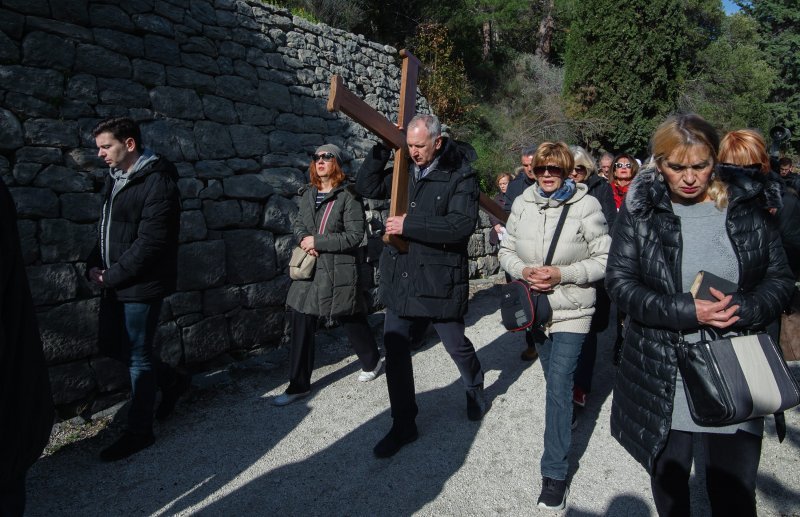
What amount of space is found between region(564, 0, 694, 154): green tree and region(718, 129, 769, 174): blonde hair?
12.5 m

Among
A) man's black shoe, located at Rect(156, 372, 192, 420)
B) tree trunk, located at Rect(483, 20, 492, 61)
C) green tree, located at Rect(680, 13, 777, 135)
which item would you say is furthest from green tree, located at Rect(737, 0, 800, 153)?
man's black shoe, located at Rect(156, 372, 192, 420)

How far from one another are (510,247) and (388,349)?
0.95m

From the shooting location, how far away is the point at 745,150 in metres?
2.83

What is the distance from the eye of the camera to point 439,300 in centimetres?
323

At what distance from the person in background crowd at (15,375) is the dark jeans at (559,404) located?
85.6 inches

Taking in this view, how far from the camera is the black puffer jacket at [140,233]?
10.4 feet

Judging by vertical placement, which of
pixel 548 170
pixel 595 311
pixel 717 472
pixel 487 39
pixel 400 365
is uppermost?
pixel 487 39

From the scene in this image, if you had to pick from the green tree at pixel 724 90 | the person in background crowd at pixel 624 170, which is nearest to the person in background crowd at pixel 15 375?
the person in background crowd at pixel 624 170

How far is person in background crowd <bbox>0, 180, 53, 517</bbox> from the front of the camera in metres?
1.73

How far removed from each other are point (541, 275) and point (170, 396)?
8.65 ft

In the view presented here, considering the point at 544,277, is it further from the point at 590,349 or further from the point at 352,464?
the point at 352,464

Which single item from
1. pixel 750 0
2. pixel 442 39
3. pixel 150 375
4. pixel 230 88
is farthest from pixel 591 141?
pixel 750 0

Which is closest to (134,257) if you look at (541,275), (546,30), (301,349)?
(301,349)

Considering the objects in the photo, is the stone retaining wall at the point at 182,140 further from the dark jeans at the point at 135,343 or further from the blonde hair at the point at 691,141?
the blonde hair at the point at 691,141
